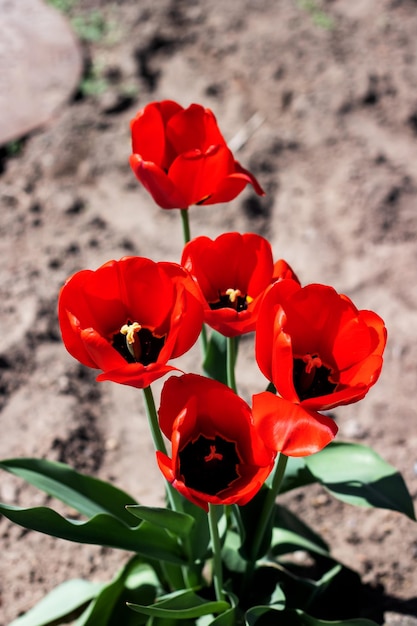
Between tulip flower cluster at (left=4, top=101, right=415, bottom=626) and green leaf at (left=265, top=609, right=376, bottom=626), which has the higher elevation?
tulip flower cluster at (left=4, top=101, right=415, bottom=626)

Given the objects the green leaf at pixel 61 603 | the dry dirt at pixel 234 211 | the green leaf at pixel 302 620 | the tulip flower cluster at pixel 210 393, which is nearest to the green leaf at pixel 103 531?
the tulip flower cluster at pixel 210 393

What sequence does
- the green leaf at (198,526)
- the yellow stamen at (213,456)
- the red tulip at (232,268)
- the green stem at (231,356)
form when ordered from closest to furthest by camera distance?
the yellow stamen at (213,456) < the red tulip at (232,268) < the green stem at (231,356) < the green leaf at (198,526)

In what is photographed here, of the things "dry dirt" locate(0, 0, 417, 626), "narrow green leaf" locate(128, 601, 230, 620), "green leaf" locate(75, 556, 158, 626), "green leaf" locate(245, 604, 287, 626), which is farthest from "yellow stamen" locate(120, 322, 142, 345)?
"dry dirt" locate(0, 0, 417, 626)

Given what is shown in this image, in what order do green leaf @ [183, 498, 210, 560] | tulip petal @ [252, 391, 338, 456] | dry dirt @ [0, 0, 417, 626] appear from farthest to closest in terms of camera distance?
1. dry dirt @ [0, 0, 417, 626]
2. green leaf @ [183, 498, 210, 560]
3. tulip petal @ [252, 391, 338, 456]

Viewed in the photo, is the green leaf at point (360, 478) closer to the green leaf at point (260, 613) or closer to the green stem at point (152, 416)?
the green leaf at point (260, 613)

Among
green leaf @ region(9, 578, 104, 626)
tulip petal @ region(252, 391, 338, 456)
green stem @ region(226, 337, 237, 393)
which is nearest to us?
tulip petal @ region(252, 391, 338, 456)

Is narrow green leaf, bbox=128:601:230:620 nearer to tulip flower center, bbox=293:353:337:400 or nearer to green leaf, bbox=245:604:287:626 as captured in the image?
green leaf, bbox=245:604:287:626

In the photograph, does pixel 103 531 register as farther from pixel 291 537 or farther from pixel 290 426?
pixel 291 537
